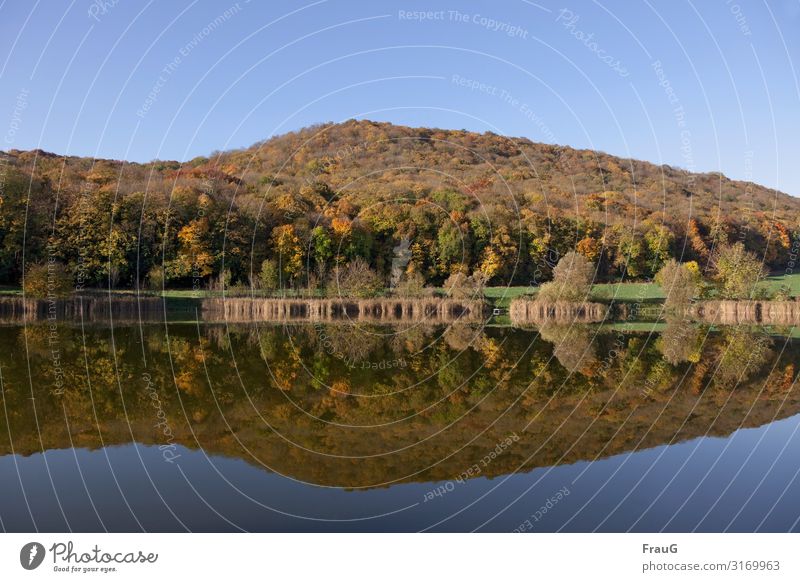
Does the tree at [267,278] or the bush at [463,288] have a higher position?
the tree at [267,278]

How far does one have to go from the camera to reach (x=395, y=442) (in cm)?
1003

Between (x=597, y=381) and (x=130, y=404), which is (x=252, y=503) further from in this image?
(x=597, y=381)

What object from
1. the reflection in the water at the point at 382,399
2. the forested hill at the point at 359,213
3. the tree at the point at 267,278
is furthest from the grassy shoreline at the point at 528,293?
the reflection in the water at the point at 382,399

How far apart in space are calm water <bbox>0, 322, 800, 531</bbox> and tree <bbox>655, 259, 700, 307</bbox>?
22809 millimetres

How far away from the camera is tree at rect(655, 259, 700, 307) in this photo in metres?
41.9

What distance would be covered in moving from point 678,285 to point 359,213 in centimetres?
2706

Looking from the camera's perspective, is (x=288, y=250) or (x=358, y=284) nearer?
(x=358, y=284)

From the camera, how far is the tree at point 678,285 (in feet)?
138

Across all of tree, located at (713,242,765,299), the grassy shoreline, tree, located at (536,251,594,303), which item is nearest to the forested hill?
the grassy shoreline

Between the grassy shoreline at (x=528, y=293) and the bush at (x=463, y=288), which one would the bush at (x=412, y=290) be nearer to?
the bush at (x=463, y=288)

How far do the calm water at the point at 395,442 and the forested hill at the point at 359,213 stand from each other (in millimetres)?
29844

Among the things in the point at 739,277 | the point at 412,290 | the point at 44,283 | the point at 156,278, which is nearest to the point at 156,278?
the point at 156,278

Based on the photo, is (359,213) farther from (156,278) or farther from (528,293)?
(156,278)

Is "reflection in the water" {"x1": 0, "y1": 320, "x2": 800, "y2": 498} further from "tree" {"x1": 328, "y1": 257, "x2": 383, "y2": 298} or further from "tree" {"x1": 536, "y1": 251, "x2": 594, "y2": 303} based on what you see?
"tree" {"x1": 328, "y1": 257, "x2": 383, "y2": 298}
